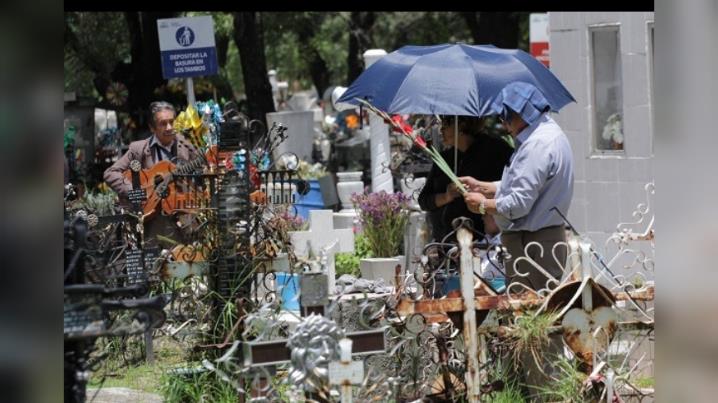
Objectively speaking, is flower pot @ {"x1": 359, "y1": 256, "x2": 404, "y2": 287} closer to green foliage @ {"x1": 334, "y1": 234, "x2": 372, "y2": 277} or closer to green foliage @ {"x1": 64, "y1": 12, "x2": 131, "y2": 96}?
green foliage @ {"x1": 334, "y1": 234, "x2": 372, "y2": 277}

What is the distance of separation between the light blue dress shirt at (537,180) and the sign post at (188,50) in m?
7.64

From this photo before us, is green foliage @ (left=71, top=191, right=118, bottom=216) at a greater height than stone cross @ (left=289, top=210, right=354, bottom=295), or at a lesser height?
greater

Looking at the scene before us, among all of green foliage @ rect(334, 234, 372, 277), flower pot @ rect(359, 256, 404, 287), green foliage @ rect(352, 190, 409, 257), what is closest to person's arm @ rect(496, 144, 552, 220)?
flower pot @ rect(359, 256, 404, 287)

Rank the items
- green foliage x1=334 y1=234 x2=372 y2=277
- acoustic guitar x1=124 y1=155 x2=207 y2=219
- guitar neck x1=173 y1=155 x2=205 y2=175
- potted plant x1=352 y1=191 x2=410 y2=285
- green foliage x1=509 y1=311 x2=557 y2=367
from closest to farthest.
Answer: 1. green foliage x1=509 y1=311 x2=557 y2=367
2. guitar neck x1=173 y1=155 x2=205 y2=175
3. acoustic guitar x1=124 y1=155 x2=207 y2=219
4. green foliage x1=334 y1=234 x2=372 y2=277
5. potted plant x1=352 y1=191 x2=410 y2=285

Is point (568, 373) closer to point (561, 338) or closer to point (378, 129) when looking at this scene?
point (561, 338)

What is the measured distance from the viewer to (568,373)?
5.85 meters

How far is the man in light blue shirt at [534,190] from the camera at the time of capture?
6.63 m

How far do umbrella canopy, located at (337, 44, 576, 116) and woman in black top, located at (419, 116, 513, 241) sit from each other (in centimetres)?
19

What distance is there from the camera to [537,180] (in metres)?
6.62

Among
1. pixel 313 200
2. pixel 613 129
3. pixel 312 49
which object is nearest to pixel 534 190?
pixel 613 129

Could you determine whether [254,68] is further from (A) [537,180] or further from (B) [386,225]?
(A) [537,180]

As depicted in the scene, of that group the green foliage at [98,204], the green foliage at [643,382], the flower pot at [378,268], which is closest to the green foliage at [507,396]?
the green foliage at [643,382]

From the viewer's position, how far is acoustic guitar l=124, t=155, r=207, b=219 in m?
8.36

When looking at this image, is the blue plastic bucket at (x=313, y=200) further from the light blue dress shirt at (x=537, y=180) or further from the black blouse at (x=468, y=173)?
the light blue dress shirt at (x=537, y=180)
